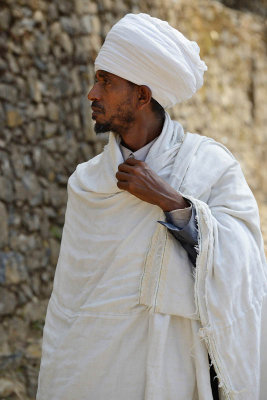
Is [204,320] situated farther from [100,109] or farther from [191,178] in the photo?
[100,109]

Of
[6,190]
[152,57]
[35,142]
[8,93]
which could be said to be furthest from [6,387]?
[152,57]

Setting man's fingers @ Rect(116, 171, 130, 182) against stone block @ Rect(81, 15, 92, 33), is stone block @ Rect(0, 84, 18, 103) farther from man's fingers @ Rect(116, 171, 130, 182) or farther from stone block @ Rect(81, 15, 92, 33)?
man's fingers @ Rect(116, 171, 130, 182)

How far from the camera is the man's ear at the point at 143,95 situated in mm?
2934

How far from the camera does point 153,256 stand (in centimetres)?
281

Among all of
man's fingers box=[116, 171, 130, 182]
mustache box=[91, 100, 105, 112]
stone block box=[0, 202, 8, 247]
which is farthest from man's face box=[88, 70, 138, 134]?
stone block box=[0, 202, 8, 247]

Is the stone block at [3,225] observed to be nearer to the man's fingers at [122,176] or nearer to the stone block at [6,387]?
the stone block at [6,387]

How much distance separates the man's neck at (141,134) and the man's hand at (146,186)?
0.53 ft

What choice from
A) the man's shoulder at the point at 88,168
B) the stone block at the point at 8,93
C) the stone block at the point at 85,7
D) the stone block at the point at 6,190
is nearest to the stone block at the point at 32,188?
the stone block at the point at 6,190

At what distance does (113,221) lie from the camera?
2971 mm

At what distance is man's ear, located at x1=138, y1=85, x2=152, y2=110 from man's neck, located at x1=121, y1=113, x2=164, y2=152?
7 cm

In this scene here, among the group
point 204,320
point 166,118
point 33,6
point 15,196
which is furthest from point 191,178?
point 33,6

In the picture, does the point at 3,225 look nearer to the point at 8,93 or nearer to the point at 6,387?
the point at 8,93

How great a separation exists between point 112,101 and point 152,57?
24 cm

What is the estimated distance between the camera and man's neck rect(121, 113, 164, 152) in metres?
2.99
